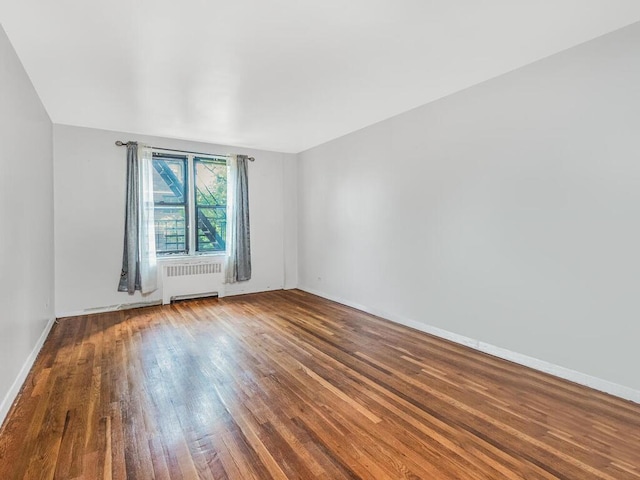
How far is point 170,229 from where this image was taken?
5328 millimetres

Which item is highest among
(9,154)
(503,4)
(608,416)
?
(503,4)

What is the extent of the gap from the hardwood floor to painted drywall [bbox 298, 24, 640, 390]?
42 cm

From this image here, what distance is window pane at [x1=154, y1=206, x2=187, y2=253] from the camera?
17.2 feet

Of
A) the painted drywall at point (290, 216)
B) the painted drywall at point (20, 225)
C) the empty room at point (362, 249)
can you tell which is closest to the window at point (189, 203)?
the empty room at point (362, 249)

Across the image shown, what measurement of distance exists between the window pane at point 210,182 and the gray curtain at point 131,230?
3.07 ft

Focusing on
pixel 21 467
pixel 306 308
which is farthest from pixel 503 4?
pixel 306 308

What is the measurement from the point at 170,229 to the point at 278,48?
12.2 feet

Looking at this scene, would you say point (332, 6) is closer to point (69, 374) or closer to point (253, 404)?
point (253, 404)

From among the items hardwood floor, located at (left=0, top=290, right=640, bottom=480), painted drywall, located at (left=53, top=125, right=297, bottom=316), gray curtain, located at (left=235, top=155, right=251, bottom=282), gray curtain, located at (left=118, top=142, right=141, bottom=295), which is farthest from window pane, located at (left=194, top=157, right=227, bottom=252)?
hardwood floor, located at (left=0, top=290, right=640, bottom=480)

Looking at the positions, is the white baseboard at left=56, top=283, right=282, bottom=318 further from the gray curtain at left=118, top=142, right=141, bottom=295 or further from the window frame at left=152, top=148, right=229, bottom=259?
the window frame at left=152, top=148, right=229, bottom=259

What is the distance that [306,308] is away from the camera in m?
4.96

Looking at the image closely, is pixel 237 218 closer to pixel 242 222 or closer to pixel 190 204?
pixel 242 222

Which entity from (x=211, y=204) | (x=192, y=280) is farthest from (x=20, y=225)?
(x=211, y=204)

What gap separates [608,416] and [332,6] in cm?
315
